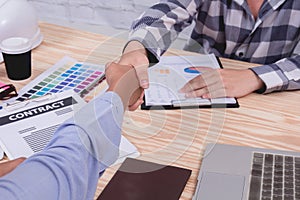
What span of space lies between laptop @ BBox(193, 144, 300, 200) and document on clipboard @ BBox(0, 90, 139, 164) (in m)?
0.14

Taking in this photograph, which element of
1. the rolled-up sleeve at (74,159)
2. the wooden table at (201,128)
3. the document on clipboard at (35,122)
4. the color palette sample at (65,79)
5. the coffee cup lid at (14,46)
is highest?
the rolled-up sleeve at (74,159)

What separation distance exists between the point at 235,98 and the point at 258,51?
305mm

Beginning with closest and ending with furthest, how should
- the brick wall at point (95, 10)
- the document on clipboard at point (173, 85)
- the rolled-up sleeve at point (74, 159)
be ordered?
the rolled-up sleeve at point (74, 159), the document on clipboard at point (173, 85), the brick wall at point (95, 10)

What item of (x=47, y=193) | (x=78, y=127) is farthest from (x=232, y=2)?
(x=47, y=193)

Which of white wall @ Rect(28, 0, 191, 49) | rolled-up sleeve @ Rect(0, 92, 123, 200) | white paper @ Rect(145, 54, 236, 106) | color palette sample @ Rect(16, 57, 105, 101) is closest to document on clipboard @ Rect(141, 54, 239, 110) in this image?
white paper @ Rect(145, 54, 236, 106)

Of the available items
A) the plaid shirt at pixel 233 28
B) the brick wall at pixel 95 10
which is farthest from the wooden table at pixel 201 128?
the brick wall at pixel 95 10

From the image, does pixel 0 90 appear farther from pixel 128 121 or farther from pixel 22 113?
pixel 128 121

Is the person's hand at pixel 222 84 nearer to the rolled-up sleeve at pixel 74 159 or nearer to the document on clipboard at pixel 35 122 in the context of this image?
the document on clipboard at pixel 35 122

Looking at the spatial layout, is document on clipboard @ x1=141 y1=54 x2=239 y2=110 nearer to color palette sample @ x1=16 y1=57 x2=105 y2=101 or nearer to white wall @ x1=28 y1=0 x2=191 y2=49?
color palette sample @ x1=16 y1=57 x2=105 y2=101

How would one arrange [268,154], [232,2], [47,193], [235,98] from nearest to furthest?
[47,193], [268,154], [235,98], [232,2]

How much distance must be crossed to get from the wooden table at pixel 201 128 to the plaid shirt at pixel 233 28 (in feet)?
0.40

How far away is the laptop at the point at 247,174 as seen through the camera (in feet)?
2.50

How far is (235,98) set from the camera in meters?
1.03

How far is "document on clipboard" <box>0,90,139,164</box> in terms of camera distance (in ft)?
2.80
